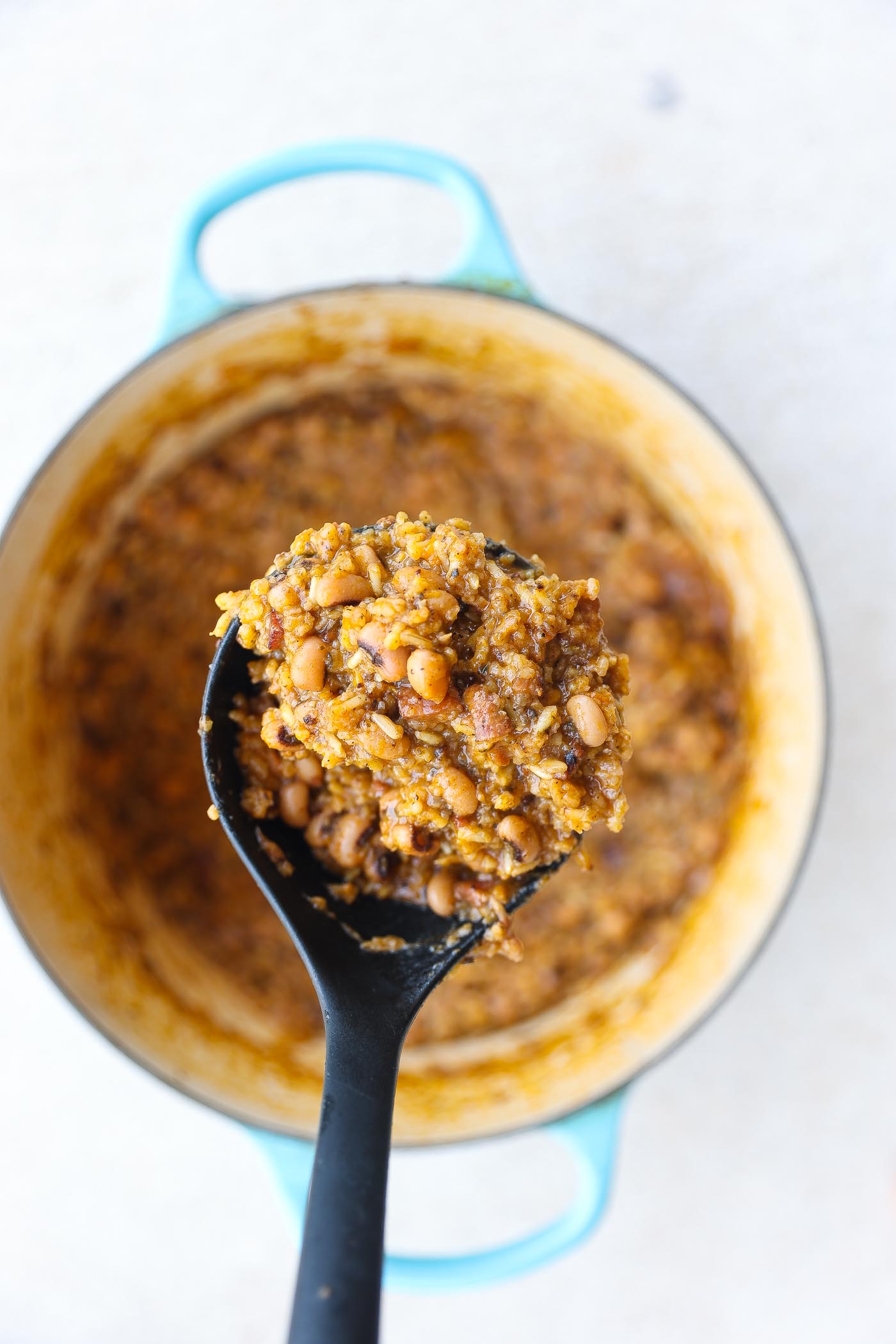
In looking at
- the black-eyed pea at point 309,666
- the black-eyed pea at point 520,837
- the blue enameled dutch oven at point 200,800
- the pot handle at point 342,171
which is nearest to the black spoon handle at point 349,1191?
the black-eyed pea at point 520,837

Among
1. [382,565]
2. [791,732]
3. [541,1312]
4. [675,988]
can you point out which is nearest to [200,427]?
[382,565]

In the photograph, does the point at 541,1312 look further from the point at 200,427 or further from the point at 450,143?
the point at 450,143

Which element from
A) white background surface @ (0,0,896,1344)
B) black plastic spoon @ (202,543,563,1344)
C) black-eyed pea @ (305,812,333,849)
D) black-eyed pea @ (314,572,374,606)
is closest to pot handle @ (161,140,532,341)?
white background surface @ (0,0,896,1344)

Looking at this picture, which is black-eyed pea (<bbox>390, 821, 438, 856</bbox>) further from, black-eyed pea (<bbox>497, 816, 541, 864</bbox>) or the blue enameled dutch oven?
the blue enameled dutch oven

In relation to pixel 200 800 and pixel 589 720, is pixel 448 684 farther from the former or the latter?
pixel 200 800

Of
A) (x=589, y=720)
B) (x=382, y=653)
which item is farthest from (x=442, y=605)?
(x=589, y=720)
